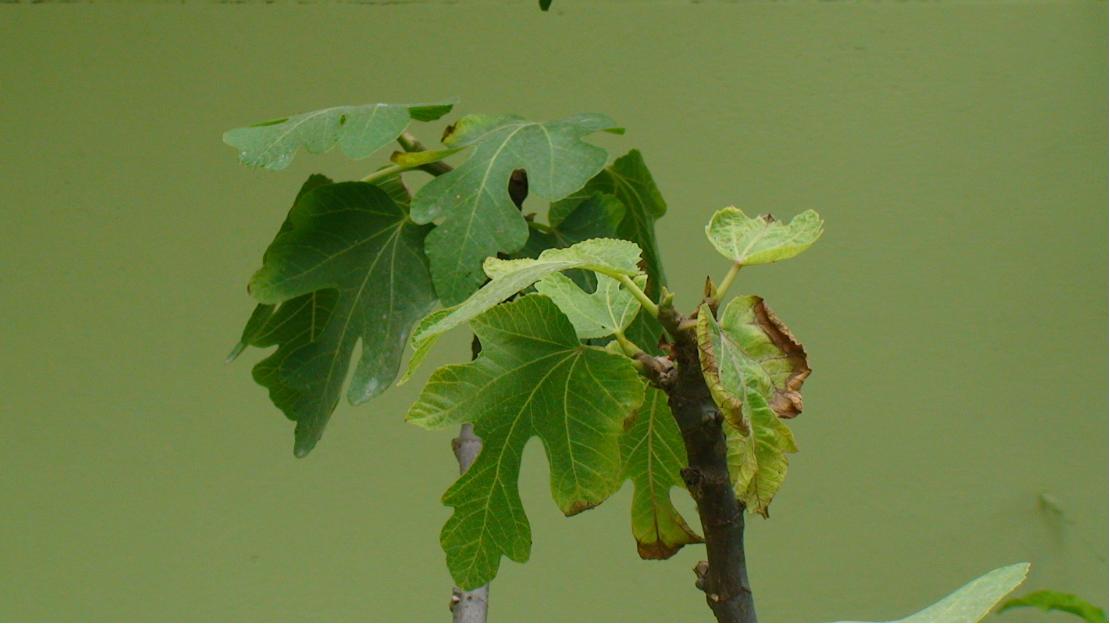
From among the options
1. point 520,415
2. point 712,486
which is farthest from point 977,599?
point 520,415

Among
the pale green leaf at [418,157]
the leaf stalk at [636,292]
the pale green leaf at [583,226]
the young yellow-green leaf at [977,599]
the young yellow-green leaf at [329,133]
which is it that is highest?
the leaf stalk at [636,292]

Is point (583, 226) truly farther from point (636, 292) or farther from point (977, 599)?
point (977, 599)

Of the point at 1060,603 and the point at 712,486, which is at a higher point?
the point at 712,486

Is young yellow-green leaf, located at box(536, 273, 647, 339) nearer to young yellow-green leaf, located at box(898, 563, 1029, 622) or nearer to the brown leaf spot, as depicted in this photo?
the brown leaf spot

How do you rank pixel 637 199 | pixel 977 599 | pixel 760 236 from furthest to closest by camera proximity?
pixel 637 199 → pixel 760 236 → pixel 977 599

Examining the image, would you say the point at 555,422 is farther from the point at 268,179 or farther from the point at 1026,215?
the point at 1026,215

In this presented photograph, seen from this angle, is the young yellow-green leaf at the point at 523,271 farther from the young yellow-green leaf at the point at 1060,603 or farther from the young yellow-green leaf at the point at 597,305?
the young yellow-green leaf at the point at 1060,603

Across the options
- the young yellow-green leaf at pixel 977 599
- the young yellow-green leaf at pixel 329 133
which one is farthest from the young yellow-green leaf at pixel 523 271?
the young yellow-green leaf at pixel 329 133
